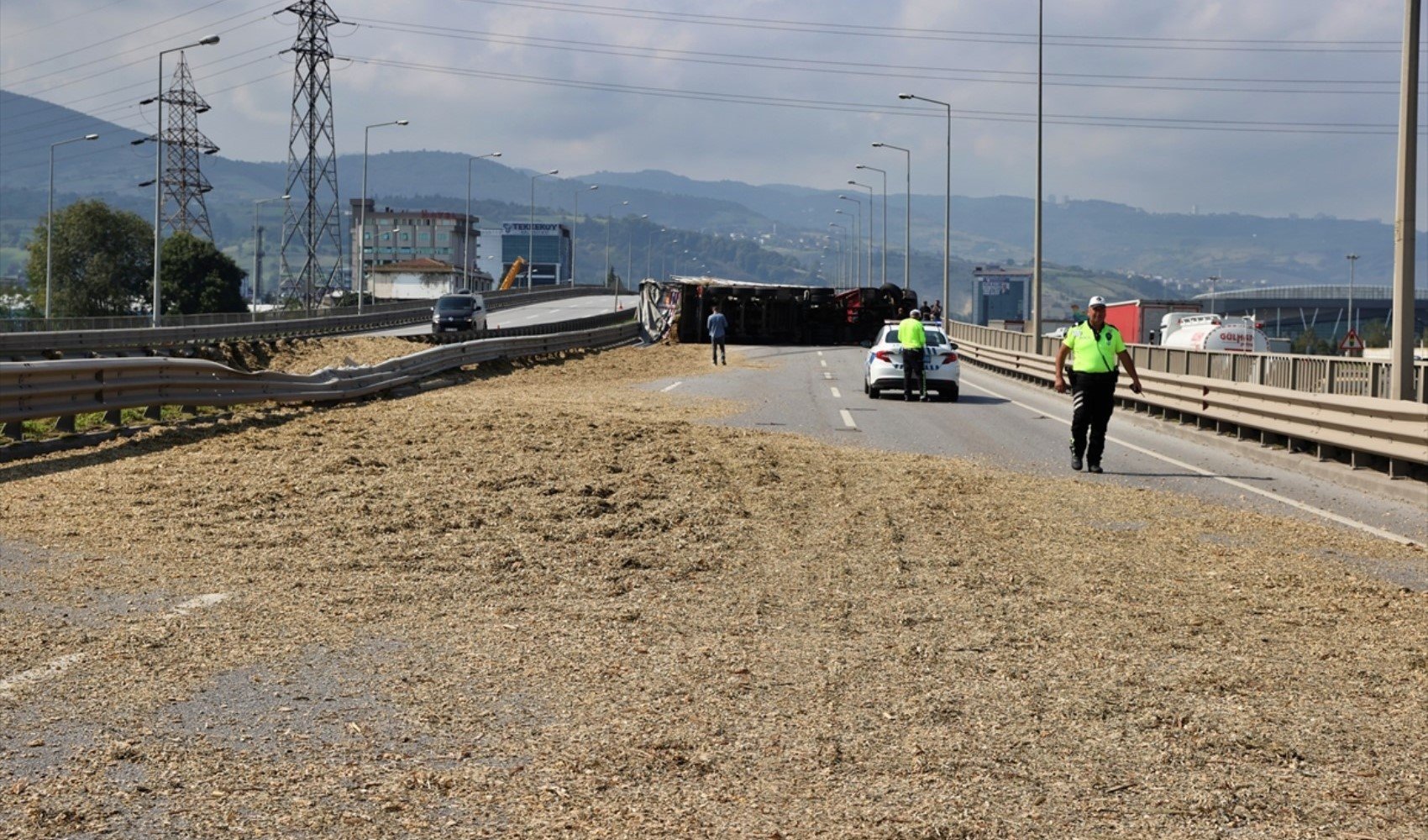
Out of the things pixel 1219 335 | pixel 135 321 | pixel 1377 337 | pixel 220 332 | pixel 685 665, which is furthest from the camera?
pixel 1377 337

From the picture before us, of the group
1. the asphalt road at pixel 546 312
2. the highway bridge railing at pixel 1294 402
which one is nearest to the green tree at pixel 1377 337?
the asphalt road at pixel 546 312

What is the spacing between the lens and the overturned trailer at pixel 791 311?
2248 inches

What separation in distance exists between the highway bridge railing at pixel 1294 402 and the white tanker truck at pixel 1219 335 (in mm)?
20976

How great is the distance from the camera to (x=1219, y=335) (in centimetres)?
4978

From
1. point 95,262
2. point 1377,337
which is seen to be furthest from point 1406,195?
point 1377,337

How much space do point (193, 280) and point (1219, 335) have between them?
3192 inches

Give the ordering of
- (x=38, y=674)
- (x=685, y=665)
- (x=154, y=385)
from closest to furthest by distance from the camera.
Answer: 1. (x=38, y=674)
2. (x=685, y=665)
3. (x=154, y=385)

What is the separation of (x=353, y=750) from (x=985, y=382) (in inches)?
1384

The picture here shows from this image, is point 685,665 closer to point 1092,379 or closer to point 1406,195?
point 1092,379

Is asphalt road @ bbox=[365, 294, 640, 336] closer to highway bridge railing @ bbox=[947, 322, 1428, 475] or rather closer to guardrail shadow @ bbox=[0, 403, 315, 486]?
highway bridge railing @ bbox=[947, 322, 1428, 475]

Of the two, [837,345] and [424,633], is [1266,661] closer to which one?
[424,633]

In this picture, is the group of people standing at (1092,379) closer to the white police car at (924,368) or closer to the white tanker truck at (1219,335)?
the white police car at (924,368)

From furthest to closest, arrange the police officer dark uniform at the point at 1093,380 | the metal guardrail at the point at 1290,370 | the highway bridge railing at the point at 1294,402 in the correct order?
the metal guardrail at the point at 1290,370 → the police officer dark uniform at the point at 1093,380 → the highway bridge railing at the point at 1294,402

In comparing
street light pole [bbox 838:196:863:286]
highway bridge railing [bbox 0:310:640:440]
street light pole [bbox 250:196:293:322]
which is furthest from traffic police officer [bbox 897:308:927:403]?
street light pole [bbox 838:196:863:286]
